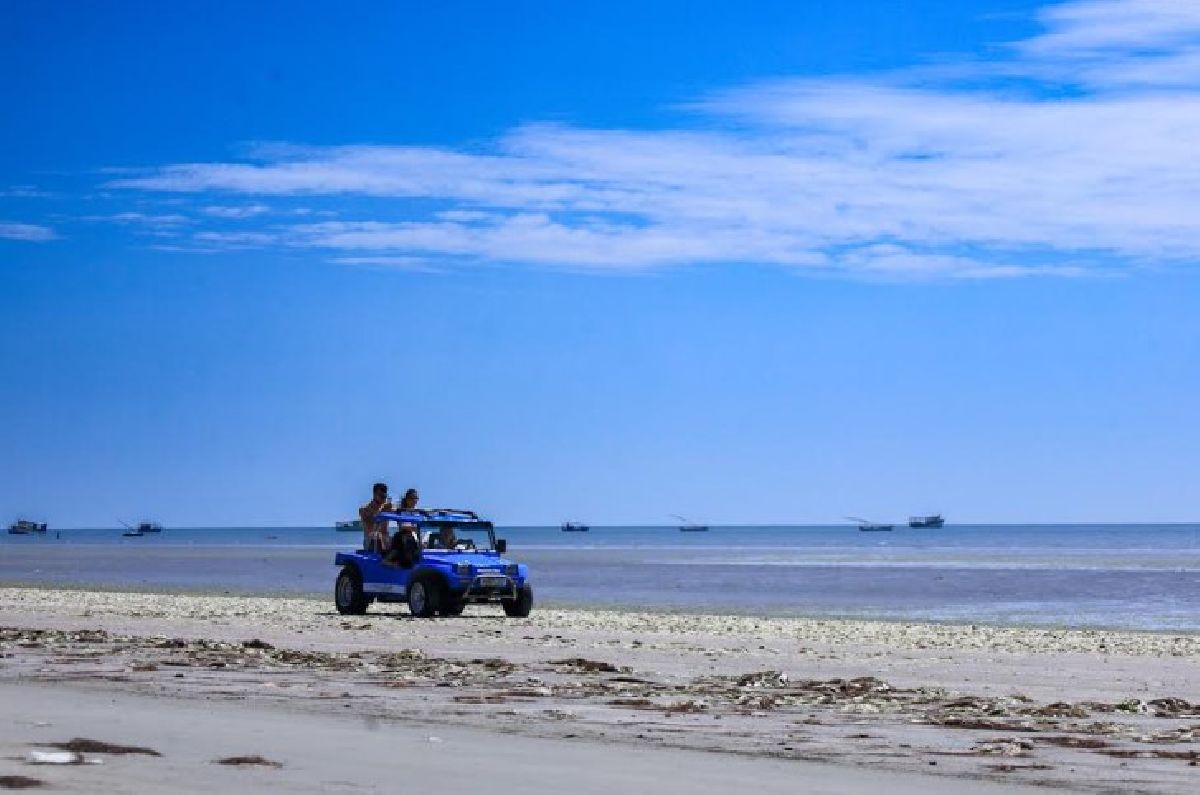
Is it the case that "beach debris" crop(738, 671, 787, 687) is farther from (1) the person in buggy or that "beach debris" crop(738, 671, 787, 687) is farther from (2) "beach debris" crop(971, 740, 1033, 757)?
(1) the person in buggy

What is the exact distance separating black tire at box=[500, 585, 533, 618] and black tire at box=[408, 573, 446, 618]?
1.29 meters

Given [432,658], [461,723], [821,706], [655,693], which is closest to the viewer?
[461,723]

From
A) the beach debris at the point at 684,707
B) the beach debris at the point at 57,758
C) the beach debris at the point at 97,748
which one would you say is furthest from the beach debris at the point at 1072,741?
the beach debris at the point at 57,758

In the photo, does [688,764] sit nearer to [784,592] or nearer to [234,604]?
[234,604]

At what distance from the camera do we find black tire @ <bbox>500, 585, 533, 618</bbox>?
31.9m

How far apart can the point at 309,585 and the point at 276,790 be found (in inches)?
1922

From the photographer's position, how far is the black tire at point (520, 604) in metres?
31.9

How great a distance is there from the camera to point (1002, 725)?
14023 mm

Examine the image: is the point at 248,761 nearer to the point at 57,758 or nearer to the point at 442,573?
the point at 57,758

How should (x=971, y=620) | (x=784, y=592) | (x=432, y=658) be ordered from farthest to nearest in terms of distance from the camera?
(x=784, y=592)
(x=971, y=620)
(x=432, y=658)

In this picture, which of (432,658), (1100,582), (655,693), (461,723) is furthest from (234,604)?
(1100,582)

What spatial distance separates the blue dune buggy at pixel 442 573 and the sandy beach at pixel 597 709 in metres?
2.87

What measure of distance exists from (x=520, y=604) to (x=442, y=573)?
5.72ft

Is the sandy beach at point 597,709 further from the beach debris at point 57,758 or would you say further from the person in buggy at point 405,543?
the person in buggy at point 405,543
